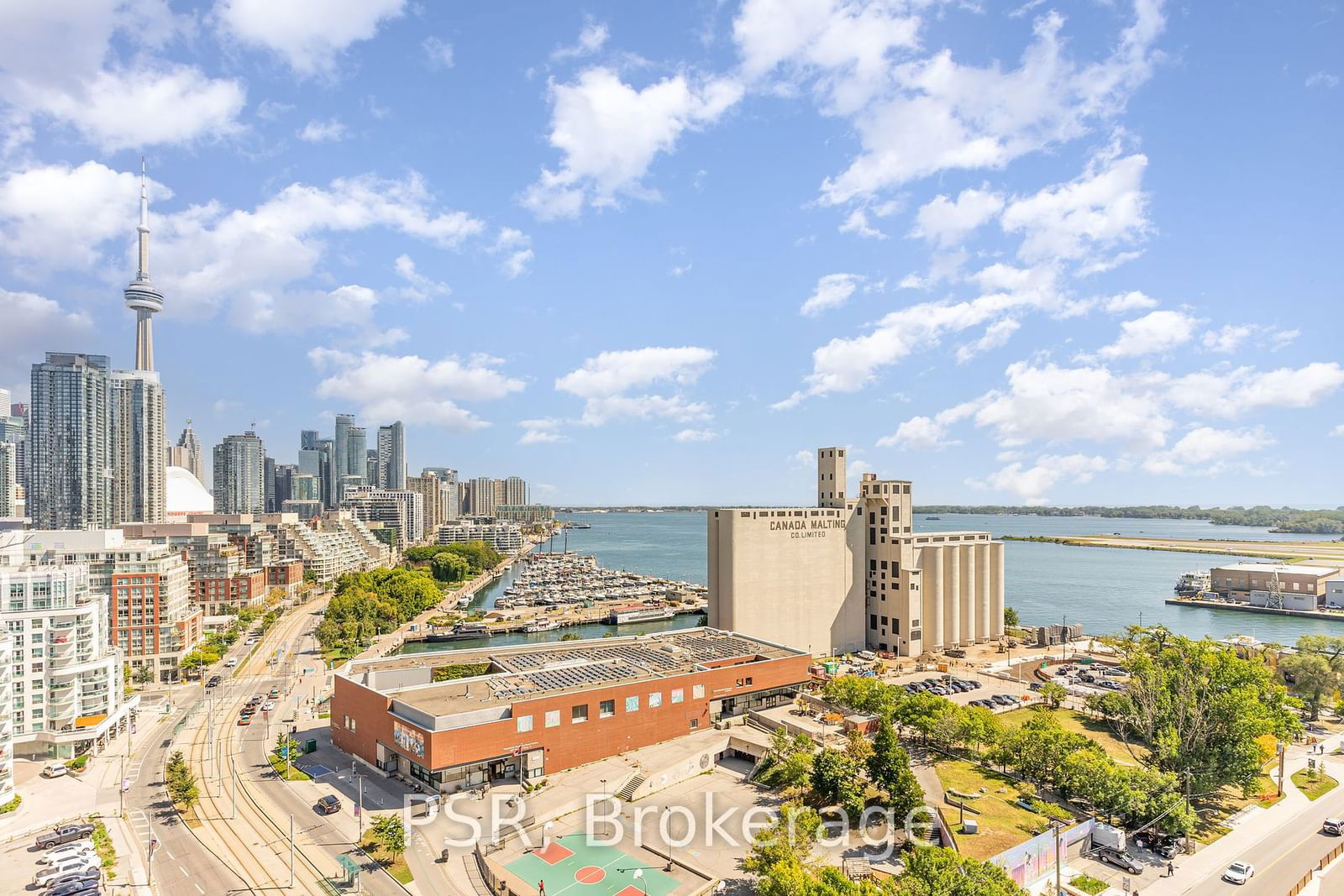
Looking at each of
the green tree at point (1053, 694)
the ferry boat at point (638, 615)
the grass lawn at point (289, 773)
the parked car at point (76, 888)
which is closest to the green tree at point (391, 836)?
the parked car at point (76, 888)

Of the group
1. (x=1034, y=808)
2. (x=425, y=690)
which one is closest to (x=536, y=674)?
(x=425, y=690)

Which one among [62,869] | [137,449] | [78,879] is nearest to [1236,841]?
[78,879]

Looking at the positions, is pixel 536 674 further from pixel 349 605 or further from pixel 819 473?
pixel 349 605

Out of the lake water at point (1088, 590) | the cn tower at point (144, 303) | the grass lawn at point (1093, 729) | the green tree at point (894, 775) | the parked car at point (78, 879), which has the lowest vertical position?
the lake water at point (1088, 590)

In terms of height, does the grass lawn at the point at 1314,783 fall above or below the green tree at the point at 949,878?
below

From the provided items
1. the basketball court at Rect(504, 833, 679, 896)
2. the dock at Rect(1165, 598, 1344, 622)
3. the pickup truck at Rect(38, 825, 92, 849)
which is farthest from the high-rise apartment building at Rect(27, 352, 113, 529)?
the dock at Rect(1165, 598, 1344, 622)

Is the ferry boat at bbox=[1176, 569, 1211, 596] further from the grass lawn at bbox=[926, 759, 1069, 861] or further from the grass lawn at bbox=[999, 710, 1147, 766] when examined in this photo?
the grass lawn at bbox=[926, 759, 1069, 861]

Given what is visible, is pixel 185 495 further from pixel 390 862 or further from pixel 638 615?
pixel 390 862

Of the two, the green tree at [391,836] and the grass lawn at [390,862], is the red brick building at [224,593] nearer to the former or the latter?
the grass lawn at [390,862]
